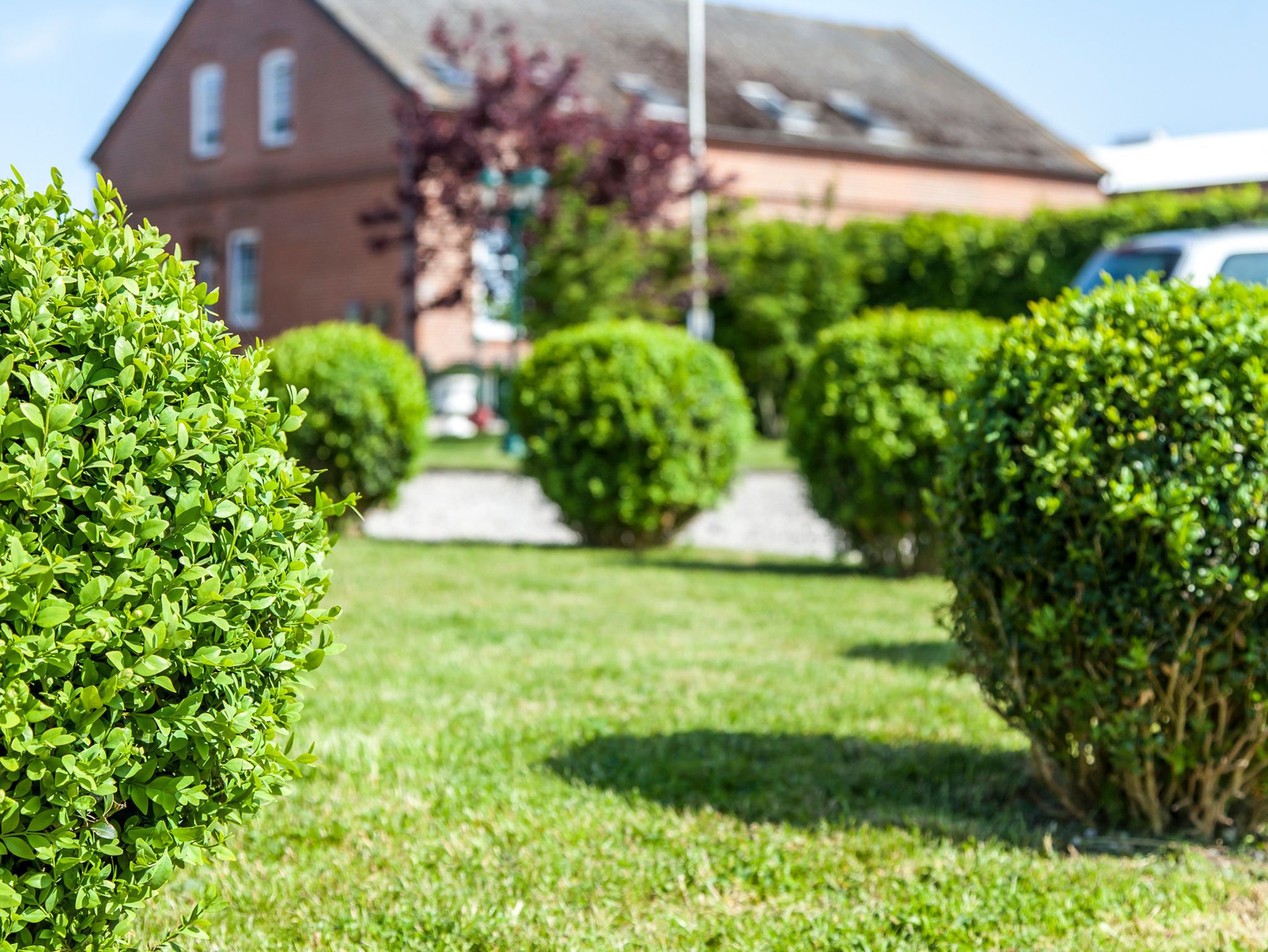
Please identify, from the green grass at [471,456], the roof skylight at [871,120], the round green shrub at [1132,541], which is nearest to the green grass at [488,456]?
the green grass at [471,456]

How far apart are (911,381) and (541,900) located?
6096 mm

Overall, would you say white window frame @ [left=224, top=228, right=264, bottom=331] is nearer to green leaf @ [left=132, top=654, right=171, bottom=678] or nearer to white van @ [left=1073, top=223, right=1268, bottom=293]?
white van @ [left=1073, top=223, right=1268, bottom=293]

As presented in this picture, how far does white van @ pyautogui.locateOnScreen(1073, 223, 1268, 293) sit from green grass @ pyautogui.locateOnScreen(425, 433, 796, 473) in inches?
198

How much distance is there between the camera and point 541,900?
350cm

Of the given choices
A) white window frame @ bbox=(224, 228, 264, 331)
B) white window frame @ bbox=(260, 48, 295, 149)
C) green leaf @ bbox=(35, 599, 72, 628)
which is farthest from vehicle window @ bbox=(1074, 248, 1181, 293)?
white window frame @ bbox=(224, 228, 264, 331)

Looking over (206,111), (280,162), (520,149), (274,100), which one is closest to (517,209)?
(520,149)

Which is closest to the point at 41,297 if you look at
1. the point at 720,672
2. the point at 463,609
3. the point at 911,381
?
the point at 720,672

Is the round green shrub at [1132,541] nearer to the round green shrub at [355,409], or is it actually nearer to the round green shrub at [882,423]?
the round green shrub at [882,423]

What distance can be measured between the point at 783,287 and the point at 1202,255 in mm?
12629

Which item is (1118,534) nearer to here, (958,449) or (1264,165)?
(958,449)

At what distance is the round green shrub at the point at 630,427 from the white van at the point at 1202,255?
3.44 m

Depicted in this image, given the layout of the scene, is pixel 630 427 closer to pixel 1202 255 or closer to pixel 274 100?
pixel 1202 255

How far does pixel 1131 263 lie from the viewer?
1159cm

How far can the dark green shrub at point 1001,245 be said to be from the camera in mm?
21391
